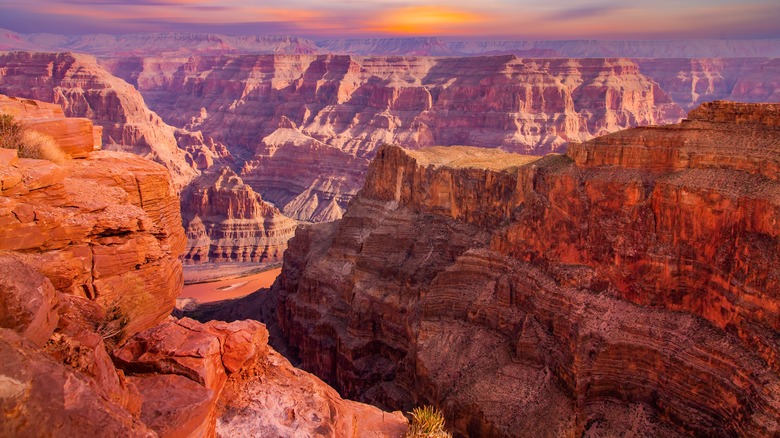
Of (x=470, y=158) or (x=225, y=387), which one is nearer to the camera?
(x=225, y=387)

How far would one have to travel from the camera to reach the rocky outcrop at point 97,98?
351 feet

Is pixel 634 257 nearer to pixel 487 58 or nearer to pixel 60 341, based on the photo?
pixel 60 341

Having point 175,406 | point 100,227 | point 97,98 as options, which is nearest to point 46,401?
point 175,406

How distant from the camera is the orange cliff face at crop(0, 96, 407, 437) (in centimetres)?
831

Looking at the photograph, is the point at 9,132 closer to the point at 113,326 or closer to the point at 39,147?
the point at 39,147

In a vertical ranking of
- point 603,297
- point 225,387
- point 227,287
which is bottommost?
point 227,287

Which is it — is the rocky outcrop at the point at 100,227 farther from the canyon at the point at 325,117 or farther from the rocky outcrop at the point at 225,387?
the canyon at the point at 325,117

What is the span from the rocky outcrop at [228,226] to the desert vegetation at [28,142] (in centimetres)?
6158

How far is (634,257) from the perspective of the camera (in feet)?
84.4

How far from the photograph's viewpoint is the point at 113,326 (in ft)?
46.7

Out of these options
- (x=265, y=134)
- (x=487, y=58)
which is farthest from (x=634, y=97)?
(x=265, y=134)

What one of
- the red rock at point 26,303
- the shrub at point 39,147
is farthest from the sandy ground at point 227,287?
the red rock at point 26,303

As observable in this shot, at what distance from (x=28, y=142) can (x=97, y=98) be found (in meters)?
108

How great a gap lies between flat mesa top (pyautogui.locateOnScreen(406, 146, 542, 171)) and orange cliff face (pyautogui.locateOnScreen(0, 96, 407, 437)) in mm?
22451
